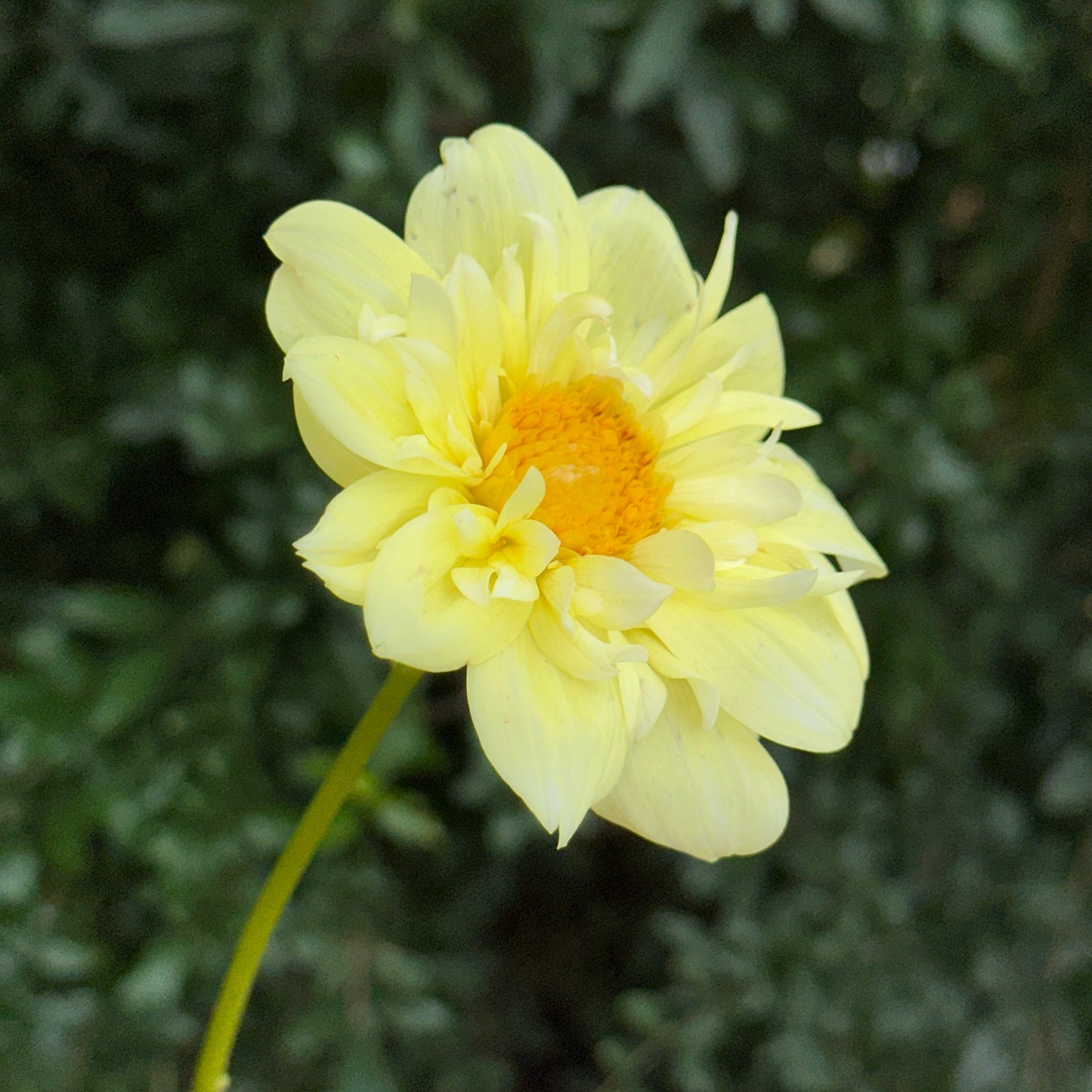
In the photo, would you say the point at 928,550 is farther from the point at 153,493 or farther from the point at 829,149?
the point at 153,493

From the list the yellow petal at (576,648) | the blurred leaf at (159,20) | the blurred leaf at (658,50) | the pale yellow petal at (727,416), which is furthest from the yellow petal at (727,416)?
the blurred leaf at (159,20)

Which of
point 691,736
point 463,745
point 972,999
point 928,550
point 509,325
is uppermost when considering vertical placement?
point 509,325

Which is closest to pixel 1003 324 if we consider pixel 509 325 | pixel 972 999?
pixel 972 999

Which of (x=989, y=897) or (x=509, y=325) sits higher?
(x=509, y=325)

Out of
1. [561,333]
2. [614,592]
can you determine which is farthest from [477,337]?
Result: [614,592]

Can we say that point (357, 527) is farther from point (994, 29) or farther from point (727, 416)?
point (994, 29)

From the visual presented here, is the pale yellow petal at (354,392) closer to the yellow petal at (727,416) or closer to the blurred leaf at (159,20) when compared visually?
the yellow petal at (727,416)

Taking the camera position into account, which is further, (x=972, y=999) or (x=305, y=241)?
(x=972, y=999)
